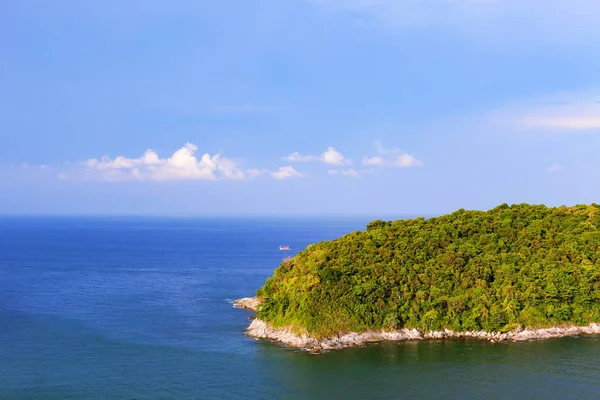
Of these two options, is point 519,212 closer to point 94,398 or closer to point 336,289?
point 336,289

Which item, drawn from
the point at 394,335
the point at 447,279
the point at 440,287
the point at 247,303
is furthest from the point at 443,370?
the point at 247,303

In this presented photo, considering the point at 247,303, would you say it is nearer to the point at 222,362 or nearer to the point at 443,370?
the point at 222,362

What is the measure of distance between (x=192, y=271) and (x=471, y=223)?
8422cm

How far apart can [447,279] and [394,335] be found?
13.5 m

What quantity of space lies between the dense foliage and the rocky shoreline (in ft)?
3.15

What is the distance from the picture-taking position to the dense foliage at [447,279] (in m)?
73.2

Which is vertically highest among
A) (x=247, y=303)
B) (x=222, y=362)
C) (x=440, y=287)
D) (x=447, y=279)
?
(x=447, y=279)

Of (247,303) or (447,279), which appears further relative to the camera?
(247,303)

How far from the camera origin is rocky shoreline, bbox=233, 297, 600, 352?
6931cm

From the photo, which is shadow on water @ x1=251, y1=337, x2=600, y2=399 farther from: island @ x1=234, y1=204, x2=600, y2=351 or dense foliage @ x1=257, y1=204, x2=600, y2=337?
dense foliage @ x1=257, y1=204, x2=600, y2=337

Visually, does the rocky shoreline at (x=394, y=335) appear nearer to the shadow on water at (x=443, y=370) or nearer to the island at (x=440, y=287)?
the island at (x=440, y=287)

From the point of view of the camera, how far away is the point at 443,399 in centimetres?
5291

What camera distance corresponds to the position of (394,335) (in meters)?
71.9

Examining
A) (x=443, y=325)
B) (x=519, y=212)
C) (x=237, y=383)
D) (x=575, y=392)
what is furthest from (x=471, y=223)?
(x=237, y=383)
